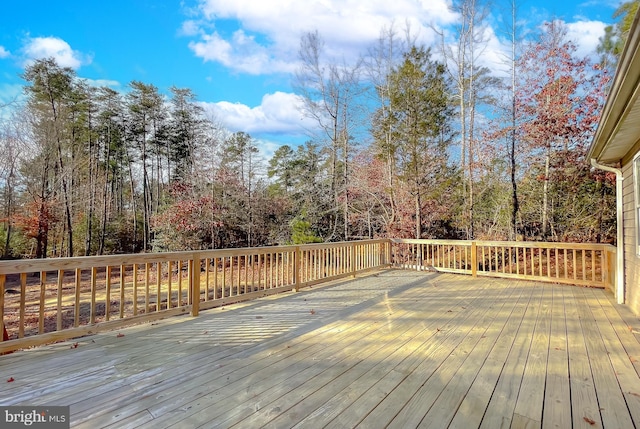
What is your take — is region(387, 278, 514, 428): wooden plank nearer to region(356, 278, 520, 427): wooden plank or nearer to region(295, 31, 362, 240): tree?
region(356, 278, 520, 427): wooden plank

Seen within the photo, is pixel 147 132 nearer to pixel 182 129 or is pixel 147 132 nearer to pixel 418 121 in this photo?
pixel 182 129

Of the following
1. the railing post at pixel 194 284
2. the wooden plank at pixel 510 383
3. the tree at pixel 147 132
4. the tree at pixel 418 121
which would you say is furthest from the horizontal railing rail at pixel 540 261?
the tree at pixel 147 132

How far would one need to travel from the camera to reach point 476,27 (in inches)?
380

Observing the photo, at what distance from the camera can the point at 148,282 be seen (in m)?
3.49

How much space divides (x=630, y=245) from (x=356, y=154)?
823 cm

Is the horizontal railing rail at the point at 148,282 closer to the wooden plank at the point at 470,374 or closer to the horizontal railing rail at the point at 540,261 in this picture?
the horizontal railing rail at the point at 540,261

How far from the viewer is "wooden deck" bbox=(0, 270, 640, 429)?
5.83 ft

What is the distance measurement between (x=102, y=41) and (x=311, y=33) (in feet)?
23.5

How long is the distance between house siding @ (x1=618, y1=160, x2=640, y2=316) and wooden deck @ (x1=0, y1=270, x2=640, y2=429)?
259mm

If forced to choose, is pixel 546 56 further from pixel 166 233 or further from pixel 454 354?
pixel 166 233

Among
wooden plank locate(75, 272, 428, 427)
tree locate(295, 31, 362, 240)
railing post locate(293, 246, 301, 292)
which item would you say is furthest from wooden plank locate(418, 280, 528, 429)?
tree locate(295, 31, 362, 240)

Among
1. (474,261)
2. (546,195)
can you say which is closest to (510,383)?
(474,261)

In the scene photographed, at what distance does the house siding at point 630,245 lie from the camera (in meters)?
3.89

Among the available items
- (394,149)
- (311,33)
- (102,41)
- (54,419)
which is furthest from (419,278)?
(102,41)
